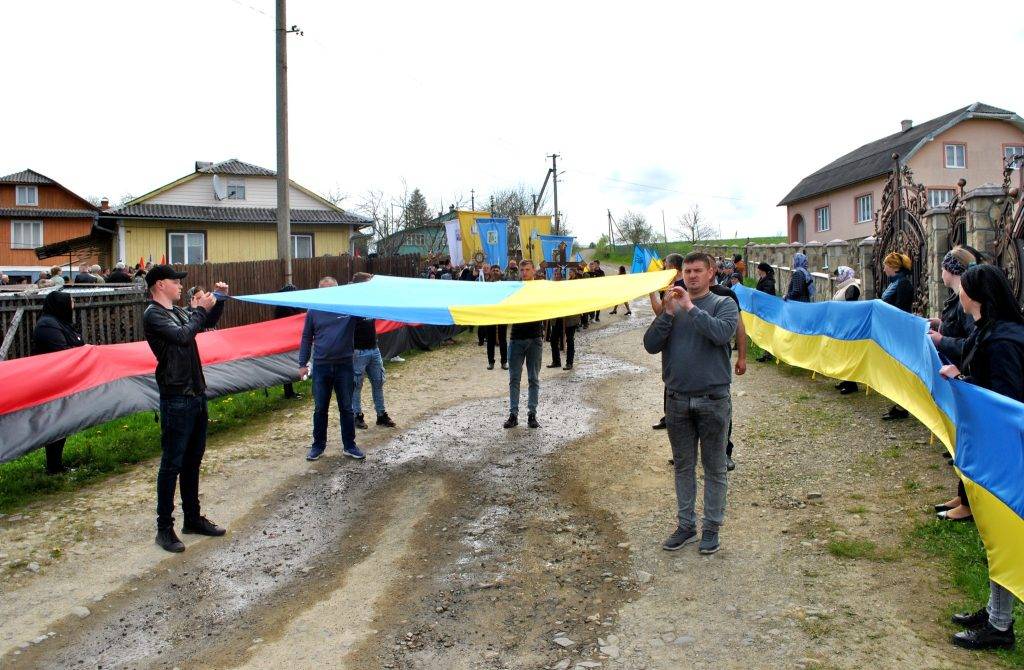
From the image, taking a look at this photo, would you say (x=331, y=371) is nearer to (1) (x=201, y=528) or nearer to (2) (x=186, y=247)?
(1) (x=201, y=528)

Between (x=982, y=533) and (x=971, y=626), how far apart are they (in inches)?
20.0

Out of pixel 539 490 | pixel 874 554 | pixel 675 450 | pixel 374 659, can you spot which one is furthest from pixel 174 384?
pixel 874 554

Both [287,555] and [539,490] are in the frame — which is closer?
[287,555]

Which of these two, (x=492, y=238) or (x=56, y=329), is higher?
(x=492, y=238)

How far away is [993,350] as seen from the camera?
13.6ft

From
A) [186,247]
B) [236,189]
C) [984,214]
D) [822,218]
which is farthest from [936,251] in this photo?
[822,218]

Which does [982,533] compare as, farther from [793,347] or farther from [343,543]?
[793,347]

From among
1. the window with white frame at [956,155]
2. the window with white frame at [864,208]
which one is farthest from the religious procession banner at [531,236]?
the window with white frame at [956,155]

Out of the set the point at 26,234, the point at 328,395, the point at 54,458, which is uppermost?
the point at 26,234

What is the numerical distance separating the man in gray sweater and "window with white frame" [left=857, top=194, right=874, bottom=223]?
37925mm

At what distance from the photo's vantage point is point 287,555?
563cm

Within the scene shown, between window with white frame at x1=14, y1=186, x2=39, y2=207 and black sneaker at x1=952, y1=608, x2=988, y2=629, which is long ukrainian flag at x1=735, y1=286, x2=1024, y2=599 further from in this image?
window with white frame at x1=14, y1=186, x2=39, y2=207

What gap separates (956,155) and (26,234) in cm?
5245

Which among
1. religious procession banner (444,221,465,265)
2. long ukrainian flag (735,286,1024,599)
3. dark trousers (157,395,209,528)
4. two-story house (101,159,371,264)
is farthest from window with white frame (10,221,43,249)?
dark trousers (157,395,209,528)
